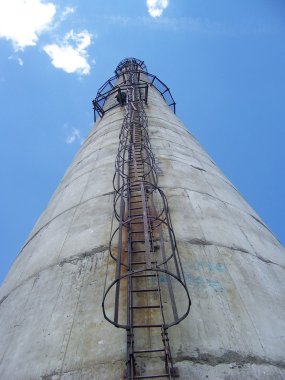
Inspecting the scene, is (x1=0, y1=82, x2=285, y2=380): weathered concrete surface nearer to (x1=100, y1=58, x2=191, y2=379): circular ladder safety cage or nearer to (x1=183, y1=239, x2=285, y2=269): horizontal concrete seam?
(x1=183, y1=239, x2=285, y2=269): horizontal concrete seam

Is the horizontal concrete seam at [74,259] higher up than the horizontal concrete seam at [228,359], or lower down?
higher up

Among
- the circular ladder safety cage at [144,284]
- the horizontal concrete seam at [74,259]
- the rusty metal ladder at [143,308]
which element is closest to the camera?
the rusty metal ladder at [143,308]

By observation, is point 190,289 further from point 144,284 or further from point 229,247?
point 229,247

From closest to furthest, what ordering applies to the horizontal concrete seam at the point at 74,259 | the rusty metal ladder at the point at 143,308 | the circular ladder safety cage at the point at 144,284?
the rusty metal ladder at the point at 143,308 < the circular ladder safety cage at the point at 144,284 < the horizontal concrete seam at the point at 74,259

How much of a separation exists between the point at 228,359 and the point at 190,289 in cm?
105

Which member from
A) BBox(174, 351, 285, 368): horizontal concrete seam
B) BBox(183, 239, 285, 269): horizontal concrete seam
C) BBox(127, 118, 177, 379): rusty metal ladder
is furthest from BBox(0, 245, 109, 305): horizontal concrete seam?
BBox(174, 351, 285, 368): horizontal concrete seam

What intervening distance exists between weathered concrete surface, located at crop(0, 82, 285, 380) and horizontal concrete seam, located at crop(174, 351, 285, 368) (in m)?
0.01

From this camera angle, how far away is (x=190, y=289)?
15.2ft

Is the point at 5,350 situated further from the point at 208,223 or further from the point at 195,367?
the point at 208,223

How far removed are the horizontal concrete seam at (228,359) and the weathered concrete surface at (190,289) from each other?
0.04 feet

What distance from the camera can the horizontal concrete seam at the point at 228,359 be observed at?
3.70 meters

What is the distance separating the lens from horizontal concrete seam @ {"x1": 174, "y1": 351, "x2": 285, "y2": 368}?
146 inches

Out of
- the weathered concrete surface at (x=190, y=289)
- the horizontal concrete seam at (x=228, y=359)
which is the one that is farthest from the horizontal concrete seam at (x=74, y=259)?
the horizontal concrete seam at (x=228, y=359)

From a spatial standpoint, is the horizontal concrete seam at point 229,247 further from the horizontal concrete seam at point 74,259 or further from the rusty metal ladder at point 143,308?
the horizontal concrete seam at point 74,259
